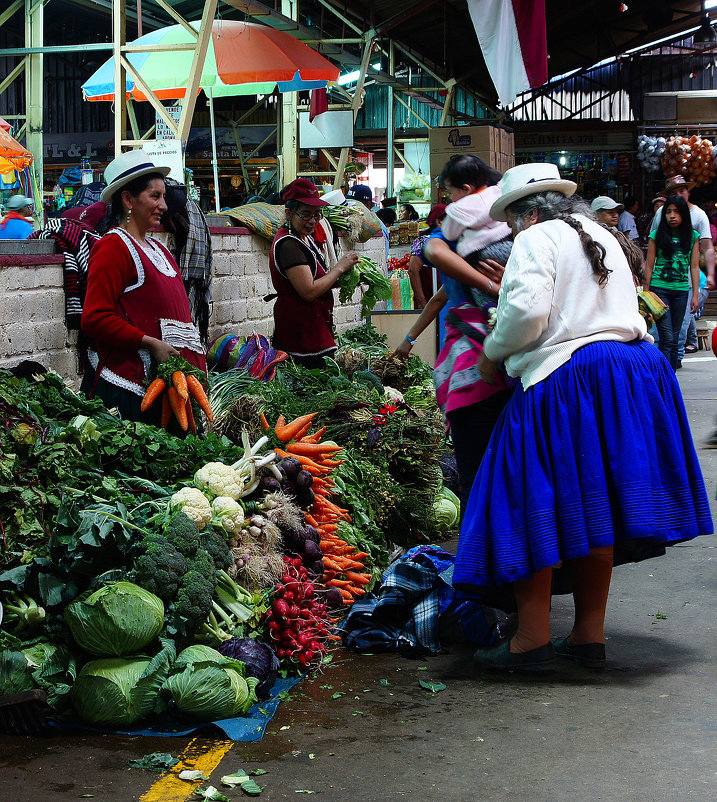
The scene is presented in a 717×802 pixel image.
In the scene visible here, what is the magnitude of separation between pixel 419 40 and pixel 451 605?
16.3 metres

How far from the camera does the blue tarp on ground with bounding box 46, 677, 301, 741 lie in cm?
325

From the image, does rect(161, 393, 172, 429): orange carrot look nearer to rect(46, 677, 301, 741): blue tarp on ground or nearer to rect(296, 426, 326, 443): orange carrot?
rect(296, 426, 326, 443): orange carrot

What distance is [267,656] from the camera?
3689mm

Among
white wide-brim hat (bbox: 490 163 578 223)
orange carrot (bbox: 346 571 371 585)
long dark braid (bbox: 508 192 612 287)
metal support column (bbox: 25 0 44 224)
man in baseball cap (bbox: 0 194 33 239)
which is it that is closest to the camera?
long dark braid (bbox: 508 192 612 287)

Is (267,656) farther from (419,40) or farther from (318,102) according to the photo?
(419,40)

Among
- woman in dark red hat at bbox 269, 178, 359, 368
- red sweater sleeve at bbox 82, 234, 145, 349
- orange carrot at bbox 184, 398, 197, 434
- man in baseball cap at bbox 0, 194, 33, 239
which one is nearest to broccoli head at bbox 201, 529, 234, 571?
orange carrot at bbox 184, 398, 197, 434

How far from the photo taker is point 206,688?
128 inches

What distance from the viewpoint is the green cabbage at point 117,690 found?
326 cm

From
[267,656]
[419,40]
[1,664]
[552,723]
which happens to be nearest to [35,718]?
[1,664]

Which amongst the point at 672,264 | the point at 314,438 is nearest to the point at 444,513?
the point at 314,438

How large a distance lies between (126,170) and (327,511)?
1868mm

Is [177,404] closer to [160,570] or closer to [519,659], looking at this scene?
[160,570]

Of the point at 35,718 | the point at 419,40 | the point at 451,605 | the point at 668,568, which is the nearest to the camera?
the point at 35,718

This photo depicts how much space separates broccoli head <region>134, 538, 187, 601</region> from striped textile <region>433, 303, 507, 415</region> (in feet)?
4.38
